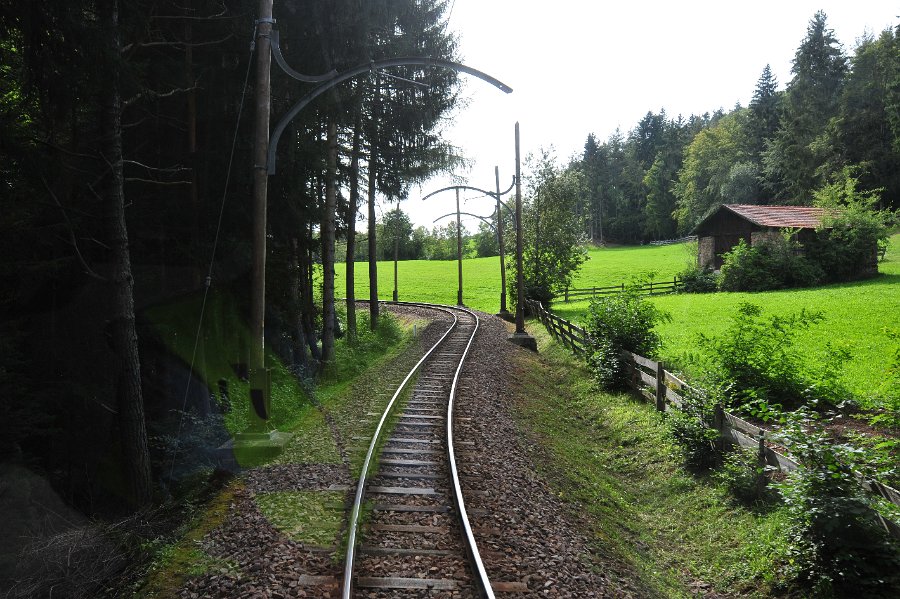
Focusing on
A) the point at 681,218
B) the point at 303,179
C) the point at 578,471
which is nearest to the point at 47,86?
the point at 303,179

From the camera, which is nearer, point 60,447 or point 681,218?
point 60,447

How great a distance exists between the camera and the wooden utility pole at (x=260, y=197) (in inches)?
352

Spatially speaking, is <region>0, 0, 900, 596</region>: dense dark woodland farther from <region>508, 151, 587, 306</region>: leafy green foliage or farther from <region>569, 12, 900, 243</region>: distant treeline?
<region>569, 12, 900, 243</region>: distant treeline

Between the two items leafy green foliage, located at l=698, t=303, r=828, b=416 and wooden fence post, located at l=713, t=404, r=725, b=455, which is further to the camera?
leafy green foliage, located at l=698, t=303, r=828, b=416

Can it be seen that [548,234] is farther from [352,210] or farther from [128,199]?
[128,199]

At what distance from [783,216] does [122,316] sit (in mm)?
43028

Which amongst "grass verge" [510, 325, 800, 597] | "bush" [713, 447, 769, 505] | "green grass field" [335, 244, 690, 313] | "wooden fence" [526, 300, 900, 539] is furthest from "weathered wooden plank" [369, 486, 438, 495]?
"green grass field" [335, 244, 690, 313]

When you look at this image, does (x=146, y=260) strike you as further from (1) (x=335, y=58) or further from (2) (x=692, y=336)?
(2) (x=692, y=336)

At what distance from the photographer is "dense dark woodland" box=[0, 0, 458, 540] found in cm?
703

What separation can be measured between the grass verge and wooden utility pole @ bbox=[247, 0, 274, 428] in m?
4.44

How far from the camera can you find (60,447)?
8.15 meters

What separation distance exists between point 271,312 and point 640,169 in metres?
98.5

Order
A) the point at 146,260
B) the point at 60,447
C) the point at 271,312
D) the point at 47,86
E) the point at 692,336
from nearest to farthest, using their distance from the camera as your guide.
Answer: the point at 47,86
the point at 60,447
the point at 146,260
the point at 271,312
the point at 692,336

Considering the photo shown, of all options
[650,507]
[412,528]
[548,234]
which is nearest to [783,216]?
[548,234]
